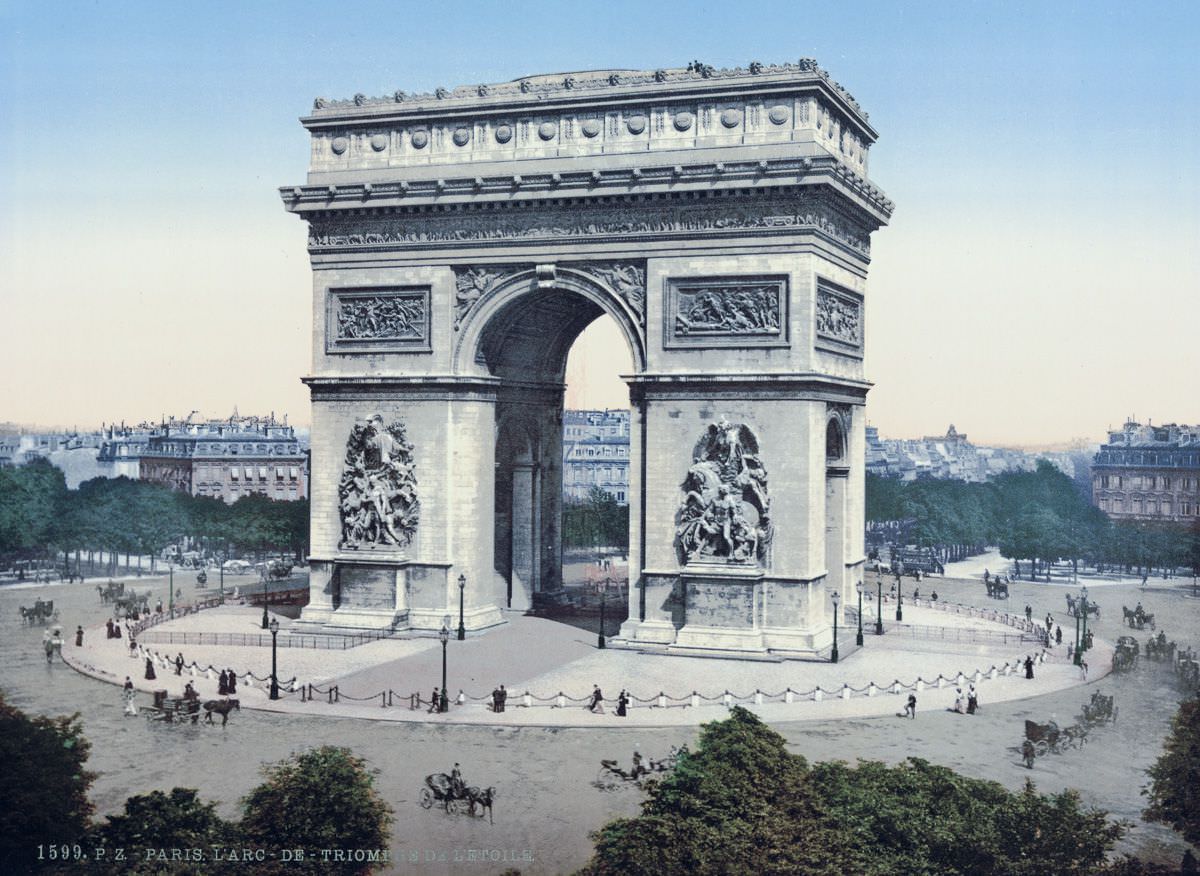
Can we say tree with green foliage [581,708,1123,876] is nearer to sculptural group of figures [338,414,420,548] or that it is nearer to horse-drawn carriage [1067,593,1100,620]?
sculptural group of figures [338,414,420,548]

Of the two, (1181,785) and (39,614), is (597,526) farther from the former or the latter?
(1181,785)

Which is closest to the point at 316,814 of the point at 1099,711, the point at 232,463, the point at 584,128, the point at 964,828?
the point at 964,828

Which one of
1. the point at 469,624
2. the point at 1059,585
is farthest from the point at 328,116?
the point at 1059,585

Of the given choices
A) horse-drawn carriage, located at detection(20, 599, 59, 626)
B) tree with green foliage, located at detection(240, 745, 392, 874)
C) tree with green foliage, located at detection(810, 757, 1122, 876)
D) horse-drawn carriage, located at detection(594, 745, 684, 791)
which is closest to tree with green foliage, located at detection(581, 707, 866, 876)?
tree with green foliage, located at detection(810, 757, 1122, 876)

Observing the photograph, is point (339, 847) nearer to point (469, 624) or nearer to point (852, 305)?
point (469, 624)

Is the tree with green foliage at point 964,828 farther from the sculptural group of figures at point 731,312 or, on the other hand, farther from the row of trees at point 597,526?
the row of trees at point 597,526

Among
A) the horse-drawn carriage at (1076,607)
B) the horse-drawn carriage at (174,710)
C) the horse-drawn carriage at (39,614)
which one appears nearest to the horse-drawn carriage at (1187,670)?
the horse-drawn carriage at (1076,607)
